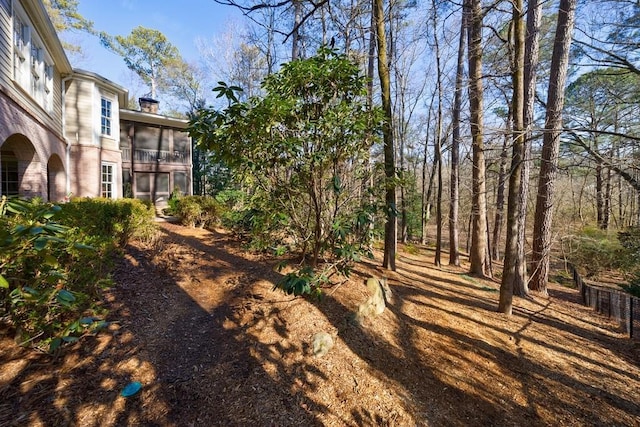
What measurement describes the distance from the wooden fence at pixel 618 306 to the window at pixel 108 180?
15.5 metres

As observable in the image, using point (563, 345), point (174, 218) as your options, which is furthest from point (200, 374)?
point (174, 218)

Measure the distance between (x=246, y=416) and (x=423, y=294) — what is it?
383cm

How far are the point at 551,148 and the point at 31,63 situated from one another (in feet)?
40.3

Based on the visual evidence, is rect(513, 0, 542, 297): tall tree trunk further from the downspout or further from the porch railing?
the porch railing

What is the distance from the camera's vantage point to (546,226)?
6.09 meters

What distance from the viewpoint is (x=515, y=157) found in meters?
4.27

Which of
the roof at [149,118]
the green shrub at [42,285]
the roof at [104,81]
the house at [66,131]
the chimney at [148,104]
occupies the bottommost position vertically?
the green shrub at [42,285]

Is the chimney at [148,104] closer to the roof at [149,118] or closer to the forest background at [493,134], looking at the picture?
the roof at [149,118]

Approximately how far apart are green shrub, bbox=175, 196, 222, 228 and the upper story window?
14.4ft

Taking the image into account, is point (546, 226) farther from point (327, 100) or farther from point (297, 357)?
point (297, 357)

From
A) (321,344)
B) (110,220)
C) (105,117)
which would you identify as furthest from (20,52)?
(321,344)

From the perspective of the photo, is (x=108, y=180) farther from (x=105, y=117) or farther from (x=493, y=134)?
(x=493, y=134)

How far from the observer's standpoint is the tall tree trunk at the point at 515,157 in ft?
13.5

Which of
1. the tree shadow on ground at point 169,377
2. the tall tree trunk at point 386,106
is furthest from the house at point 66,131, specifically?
the tall tree trunk at point 386,106
